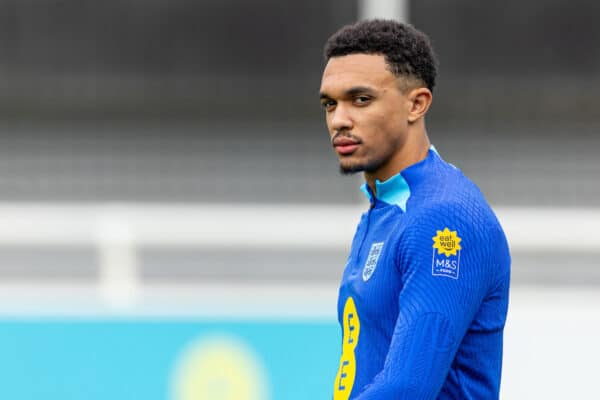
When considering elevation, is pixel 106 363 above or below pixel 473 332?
above

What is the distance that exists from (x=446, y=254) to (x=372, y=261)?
174mm

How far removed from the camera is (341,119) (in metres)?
1.80

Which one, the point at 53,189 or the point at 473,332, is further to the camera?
the point at 53,189

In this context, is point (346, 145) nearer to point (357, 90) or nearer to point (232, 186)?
point (357, 90)

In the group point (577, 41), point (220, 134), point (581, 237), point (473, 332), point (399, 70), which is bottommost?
point (473, 332)

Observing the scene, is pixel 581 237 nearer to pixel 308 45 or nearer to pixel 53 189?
pixel 53 189

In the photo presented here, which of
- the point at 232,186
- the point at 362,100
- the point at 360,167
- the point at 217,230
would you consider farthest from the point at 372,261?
the point at 232,186

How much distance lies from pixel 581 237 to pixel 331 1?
5988 mm

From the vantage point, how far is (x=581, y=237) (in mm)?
4898

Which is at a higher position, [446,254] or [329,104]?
[329,104]

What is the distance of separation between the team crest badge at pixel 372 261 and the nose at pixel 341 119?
20 cm

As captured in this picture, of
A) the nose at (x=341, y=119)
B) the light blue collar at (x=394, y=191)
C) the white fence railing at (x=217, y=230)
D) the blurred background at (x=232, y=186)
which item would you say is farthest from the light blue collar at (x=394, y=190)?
the white fence railing at (x=217, y=230)

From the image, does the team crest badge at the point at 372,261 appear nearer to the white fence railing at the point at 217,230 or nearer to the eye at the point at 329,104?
the eye at the point at 329,104

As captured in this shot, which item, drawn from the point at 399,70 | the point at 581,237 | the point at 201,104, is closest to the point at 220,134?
the point at 201,104
